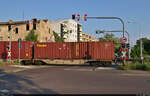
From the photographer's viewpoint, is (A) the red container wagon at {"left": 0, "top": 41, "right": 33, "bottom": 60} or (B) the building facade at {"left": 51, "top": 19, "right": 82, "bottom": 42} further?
(B) the building facade at {"left": 51, "top": 19, "right": 82, "bottom": 42}

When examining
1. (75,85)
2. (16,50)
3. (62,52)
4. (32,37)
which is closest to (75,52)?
(62,52)

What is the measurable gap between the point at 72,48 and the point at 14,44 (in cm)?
859

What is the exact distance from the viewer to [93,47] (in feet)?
66.8

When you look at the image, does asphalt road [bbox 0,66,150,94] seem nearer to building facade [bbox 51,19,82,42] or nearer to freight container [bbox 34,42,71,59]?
freight container [bbox 34,42,71,59]

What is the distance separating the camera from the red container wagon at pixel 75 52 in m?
20.0

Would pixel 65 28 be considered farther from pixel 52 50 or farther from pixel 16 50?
pixel 52 50

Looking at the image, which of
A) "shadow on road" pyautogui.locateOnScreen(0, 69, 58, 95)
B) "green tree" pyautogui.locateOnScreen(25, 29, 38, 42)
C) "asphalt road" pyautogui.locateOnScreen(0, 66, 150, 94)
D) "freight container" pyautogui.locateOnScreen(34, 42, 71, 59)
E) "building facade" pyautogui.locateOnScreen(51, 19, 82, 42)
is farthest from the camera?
"building facade" pyautogui.locateOnScreen(51, 19, 82, 42)

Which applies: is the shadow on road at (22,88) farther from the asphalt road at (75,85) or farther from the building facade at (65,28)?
the building facade at (65,28)

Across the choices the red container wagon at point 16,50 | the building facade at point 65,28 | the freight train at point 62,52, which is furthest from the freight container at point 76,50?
the building facade at point 65,28

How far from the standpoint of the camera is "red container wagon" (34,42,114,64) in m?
20.0

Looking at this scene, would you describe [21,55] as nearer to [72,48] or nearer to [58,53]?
[58,53]

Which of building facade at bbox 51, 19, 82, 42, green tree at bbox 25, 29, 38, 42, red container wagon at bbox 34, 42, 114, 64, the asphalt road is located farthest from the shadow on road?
building facade at bbox 51, 19, 82, 42

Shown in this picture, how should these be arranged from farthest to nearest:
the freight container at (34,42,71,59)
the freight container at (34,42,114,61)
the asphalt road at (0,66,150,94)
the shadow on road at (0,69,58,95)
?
the freight container at (34,42,71,59), the freight container at (34,42,114,61), the asphalt road at (0,66,150,94), the shadow on road at (0,69,58,95)

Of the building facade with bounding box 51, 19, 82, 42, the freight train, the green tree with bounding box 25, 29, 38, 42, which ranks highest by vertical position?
the building facade with bounding box 51, 19, 82, 42
